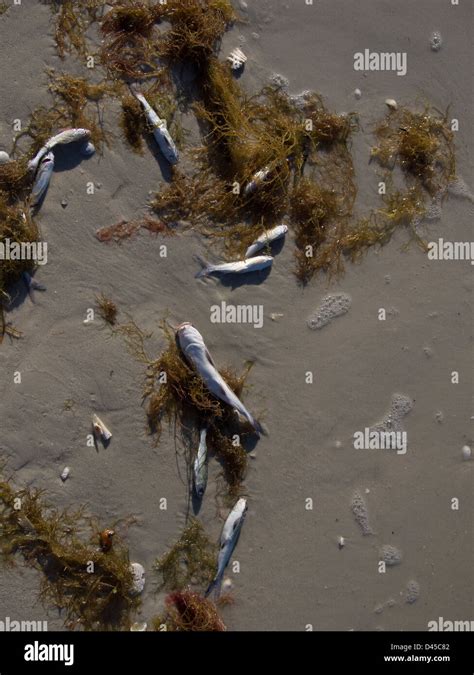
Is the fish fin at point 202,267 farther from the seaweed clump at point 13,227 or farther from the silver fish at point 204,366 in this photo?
the seaweed clump at point 13,227

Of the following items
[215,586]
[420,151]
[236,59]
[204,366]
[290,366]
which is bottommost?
[215,586]

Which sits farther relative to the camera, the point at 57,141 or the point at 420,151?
the point at 420,151

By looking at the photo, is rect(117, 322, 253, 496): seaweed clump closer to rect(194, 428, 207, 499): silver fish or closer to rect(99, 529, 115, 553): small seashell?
rect(194, 428, 207, 499): silver fish

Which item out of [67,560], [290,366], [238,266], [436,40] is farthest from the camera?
[436,40]

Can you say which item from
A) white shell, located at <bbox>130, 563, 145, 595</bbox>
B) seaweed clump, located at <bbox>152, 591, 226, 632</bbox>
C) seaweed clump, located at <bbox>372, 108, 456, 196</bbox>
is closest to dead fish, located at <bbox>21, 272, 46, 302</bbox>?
white shell, located at <bbox>130, 563, 145, 595</bbox>

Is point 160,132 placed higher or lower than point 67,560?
higher

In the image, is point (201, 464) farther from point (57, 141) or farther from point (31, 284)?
point (57, 141)

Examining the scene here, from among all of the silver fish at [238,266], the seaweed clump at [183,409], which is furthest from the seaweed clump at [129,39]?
the seaweed clump at [183,409]

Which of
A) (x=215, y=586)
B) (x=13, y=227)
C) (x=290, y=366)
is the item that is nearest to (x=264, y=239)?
(x=290, y=366)
